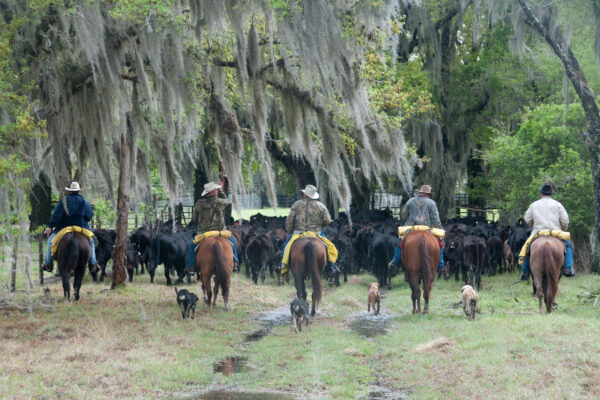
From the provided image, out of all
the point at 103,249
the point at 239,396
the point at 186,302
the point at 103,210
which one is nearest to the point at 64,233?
the point at 186,302

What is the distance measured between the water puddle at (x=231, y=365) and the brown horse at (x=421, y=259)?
3.92 meters

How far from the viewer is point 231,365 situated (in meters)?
7.97

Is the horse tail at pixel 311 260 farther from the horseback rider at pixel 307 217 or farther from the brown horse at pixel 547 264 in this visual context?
the brown horse at pixel 547 264

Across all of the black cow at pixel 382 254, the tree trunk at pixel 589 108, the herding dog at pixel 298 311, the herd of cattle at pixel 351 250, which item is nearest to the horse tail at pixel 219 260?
the herding dog at pixel 298 311

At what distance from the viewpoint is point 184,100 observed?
41.2 ft

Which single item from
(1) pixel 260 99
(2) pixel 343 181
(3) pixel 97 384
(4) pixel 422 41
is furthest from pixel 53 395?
(4) pixel 422 41

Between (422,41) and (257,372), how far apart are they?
2213 centimetres

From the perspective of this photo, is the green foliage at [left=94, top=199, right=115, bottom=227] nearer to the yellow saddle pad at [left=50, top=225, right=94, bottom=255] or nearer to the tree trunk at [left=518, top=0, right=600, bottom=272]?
the yellow saddle pad at [left=50, top=225, right=94, bottom=255]

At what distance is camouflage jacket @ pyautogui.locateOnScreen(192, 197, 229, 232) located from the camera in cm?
1166

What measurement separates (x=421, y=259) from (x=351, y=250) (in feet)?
24.3

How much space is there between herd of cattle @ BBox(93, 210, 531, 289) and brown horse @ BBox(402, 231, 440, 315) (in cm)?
428

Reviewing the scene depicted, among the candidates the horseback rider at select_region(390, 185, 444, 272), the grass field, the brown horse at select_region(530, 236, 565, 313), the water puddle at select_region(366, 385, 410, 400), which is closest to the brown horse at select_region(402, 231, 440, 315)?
the horseback rider at select_region(390, 185, 444, 272)

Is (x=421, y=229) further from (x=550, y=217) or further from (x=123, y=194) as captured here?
(x=123, y=194)

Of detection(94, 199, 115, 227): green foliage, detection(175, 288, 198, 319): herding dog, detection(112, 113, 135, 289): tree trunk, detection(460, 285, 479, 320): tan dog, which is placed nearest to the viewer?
detection(175, 288, 198, 319): herding dog
